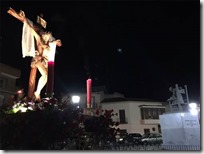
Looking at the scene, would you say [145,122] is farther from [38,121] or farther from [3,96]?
[38,121]

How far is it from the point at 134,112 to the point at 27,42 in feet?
63.5

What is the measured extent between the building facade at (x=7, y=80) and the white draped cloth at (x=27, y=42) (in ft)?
44.2

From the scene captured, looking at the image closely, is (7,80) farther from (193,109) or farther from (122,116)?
(193,109)

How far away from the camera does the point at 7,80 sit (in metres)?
17.8

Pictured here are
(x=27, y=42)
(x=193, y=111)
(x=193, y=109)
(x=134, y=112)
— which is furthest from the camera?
(x=134, y=112)

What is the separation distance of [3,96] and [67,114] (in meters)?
15.9

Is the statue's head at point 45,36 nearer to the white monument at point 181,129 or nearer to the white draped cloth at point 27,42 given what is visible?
the white draped cloth at point 27,42

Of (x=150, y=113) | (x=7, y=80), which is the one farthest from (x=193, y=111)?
(x=150, y=113)

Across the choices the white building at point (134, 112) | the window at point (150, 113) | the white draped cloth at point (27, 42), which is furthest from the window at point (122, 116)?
the white draped cloth at point (27, 42)

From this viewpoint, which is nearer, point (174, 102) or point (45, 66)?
point (45, 66)

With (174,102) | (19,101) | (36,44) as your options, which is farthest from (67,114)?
(174,102)

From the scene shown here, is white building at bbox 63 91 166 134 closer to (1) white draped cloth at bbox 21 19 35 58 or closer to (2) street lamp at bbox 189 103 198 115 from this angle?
(2) street lamp at bbox 189 103 198 115

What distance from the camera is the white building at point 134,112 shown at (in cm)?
2238

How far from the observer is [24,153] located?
3.01 metres
